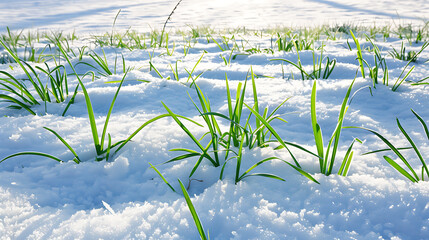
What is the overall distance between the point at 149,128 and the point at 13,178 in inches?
17.5

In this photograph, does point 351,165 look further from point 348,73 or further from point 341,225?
point 348,73

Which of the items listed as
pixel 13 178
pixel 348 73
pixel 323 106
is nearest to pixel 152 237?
pixel 13 178

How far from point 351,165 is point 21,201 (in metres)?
0.88

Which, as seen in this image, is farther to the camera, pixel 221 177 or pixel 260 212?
pixel 221 177

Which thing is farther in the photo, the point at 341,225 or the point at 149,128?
the point at 149,128

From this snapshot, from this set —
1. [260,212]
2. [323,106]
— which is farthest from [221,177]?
[323,106]


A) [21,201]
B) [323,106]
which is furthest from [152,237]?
[323,106]

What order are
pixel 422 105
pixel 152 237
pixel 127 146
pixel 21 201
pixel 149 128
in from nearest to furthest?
1. pixel 152 237
2. pixel 21 201
3. pixel 127 146
4. pixel 149 128
5. pixel 422 105

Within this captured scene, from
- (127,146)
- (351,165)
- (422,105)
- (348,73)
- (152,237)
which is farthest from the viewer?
(348,73)

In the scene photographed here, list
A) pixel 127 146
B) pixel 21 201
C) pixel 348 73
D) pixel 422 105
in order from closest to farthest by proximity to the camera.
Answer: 1. pixel 21 201
2. pixel 127 146
3. pixel 422 105
4. pixel 348 73

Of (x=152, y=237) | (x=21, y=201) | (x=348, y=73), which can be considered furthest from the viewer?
(x=348, y=73)

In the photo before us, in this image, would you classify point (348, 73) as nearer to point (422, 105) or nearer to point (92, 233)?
point (422, 105)

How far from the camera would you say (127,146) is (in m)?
1.04

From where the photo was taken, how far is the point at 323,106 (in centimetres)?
135
